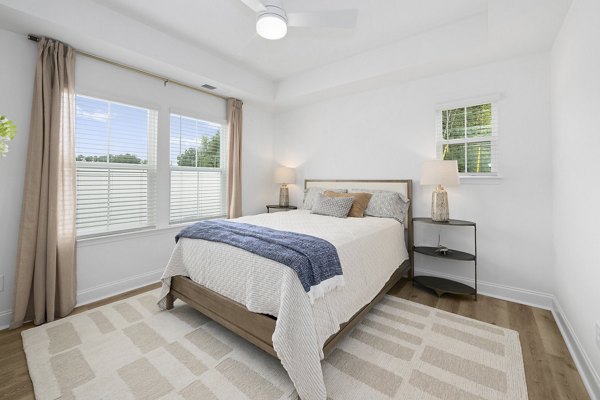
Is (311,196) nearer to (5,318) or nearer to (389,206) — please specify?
(389,206)

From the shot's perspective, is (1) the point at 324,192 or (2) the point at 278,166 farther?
(2) the point at 278,166

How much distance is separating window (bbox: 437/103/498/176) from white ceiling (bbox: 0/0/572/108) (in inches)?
20.2

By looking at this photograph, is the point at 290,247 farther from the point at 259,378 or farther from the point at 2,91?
the point at 2,91

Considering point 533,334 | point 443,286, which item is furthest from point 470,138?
point 533,334

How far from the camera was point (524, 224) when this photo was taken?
8.71ft

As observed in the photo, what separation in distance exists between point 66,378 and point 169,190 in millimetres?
2146

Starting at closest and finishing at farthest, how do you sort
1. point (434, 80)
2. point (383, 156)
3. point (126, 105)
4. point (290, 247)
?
1. point (290, 247)
2. point (126, 105)
3. point (434, 80)
4. point (383, 156)

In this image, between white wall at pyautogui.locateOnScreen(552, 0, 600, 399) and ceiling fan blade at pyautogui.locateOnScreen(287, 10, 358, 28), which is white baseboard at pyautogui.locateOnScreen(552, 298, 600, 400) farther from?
ceiling fan blade at pyautogui.locateOnScreen(287, 10, 358, 28)

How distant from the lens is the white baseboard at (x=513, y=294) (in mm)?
2547

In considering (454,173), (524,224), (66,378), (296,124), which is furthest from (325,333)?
(296,124)

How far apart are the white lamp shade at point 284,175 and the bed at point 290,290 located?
1.56 meters

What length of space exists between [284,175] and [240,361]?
3.03m

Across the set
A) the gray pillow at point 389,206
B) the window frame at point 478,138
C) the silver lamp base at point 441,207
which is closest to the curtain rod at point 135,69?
the gray pillow at point 389,206

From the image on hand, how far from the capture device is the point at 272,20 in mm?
1831
